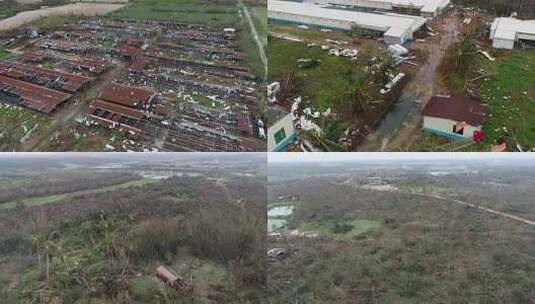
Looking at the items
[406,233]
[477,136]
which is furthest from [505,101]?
[406,233]

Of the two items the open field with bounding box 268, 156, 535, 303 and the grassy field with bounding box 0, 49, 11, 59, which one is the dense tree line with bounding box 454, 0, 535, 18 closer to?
the open field with bounding box 268, 156, 535, 303

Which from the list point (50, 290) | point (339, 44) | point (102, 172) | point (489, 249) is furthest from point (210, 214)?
point (339, 44)

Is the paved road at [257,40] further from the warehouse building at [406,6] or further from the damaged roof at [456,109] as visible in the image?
the warehouse building at [406,6]

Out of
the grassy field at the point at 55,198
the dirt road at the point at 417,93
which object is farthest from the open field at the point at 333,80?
the grassy field at the point at 55,198

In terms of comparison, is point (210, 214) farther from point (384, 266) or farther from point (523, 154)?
point (523, 154)

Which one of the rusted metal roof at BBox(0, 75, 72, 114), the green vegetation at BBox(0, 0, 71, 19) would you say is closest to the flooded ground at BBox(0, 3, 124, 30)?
the green vegetation at BBox(0, 0, 71, 19)

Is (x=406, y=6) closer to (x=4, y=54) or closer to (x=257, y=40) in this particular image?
(x=257, y=40)
